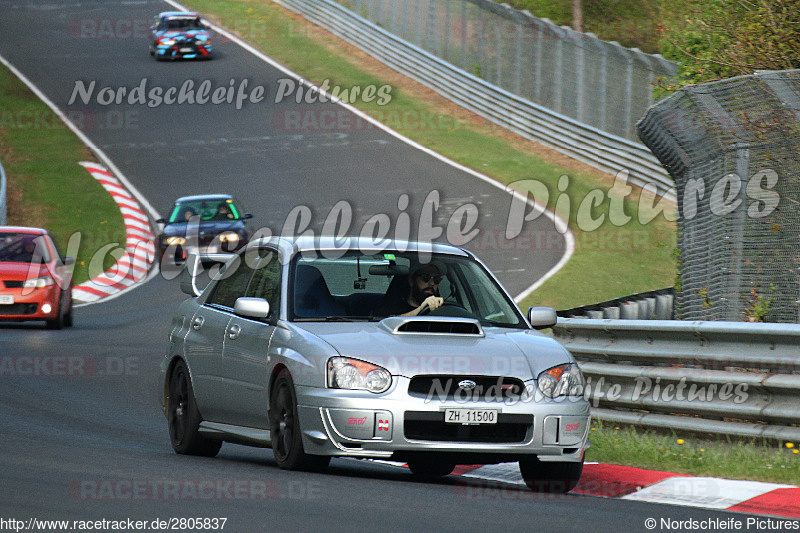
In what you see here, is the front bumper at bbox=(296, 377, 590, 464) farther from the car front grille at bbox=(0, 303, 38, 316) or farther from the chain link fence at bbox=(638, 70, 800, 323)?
the car front grille at bbox=(0, 303, 38, 316)

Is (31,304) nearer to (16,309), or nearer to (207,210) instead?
(16,309)

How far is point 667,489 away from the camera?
850 cm

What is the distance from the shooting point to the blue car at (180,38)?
158 ft

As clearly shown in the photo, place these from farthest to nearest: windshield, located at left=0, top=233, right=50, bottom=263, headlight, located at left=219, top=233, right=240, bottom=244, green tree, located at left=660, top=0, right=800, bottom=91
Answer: headlight, located at left=219, top=233, right=240, bottom=244, windshield, located at left=0, top=233, right=50, bottom=263, green tree, located at left=660, top=0, right=800, bottom=91

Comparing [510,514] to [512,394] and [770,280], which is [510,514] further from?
[770,280]

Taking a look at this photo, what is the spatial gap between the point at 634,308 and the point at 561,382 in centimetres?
608

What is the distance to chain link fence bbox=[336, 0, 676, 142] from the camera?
1399 inches

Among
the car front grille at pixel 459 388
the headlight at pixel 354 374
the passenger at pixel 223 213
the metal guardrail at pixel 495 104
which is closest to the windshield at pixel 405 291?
the headlight at pixel 354 374

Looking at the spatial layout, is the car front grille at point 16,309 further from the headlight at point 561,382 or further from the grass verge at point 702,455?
the headlight at point 561,382

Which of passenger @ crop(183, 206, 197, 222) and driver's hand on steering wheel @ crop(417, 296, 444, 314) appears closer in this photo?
driver's hand on steering wheel @ crop(417, 296, 444, 314)

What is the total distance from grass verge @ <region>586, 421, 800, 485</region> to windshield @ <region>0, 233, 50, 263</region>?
12.8m

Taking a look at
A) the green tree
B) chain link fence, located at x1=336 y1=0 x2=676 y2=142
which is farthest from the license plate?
chain link fence, located at x1=336 y1=0 x2=676 y2=142

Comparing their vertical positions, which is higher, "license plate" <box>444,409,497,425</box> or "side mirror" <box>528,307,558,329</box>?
"side mirror" <box>528,307,558,329</box>

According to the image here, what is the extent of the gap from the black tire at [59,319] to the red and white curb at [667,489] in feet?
39.6
